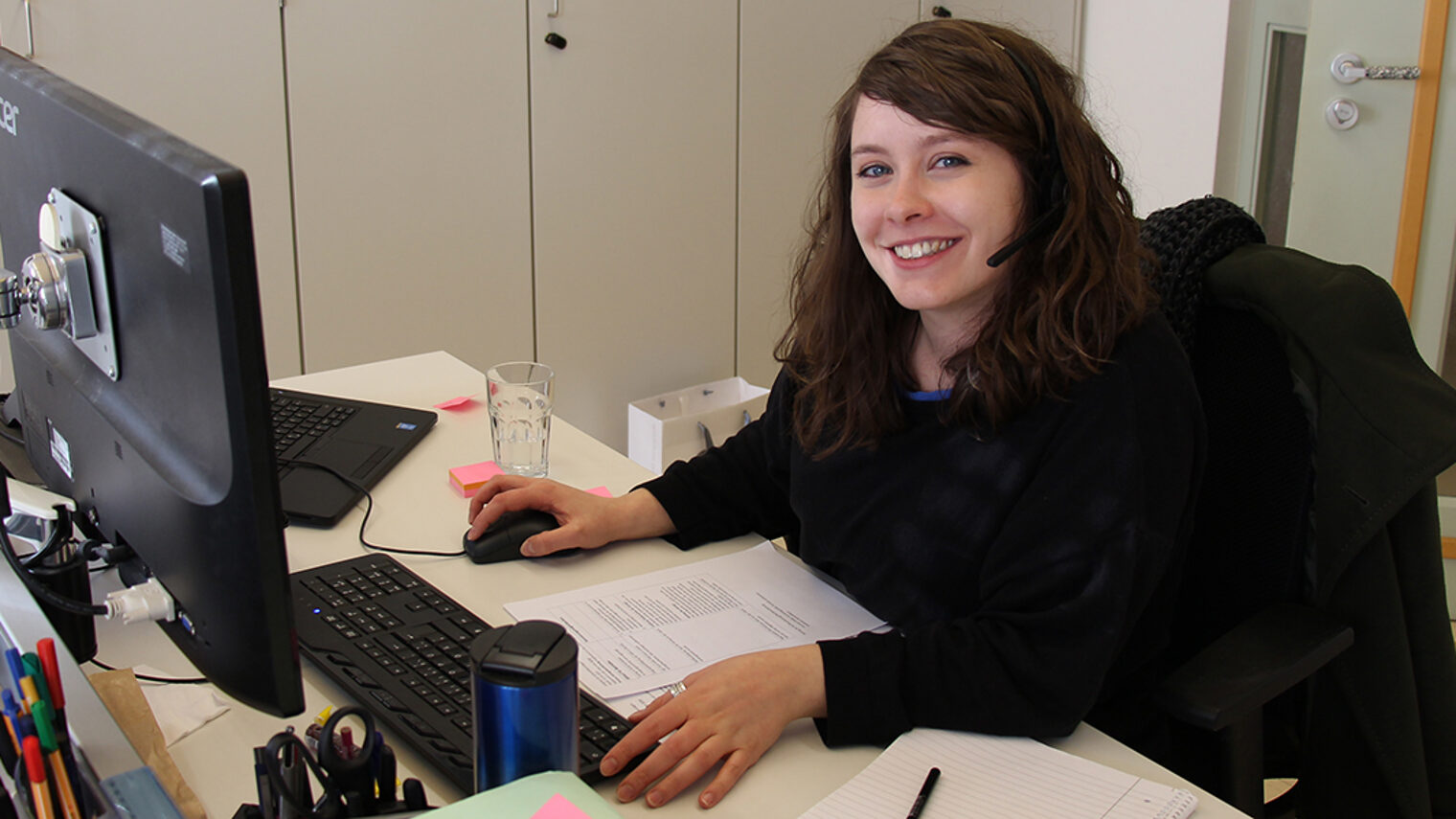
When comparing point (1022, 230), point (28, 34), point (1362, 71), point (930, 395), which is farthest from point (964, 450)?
point (1362, 71)

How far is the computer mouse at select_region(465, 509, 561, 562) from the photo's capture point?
124 cm

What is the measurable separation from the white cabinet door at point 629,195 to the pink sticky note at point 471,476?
1427 mm

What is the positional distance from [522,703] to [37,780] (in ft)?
0.88

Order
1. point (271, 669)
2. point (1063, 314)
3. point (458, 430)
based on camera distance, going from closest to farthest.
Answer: point (271, 669) → point (1063, 314) → point (458, 430)

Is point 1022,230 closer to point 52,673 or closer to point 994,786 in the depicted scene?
point 994,786

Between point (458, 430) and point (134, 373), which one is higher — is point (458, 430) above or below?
below

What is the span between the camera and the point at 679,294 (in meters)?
3.07

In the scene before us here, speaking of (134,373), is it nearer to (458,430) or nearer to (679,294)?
(458,430)

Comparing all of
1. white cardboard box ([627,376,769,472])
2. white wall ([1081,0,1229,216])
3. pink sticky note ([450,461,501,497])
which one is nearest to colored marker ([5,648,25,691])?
pink sticky note ([450,461,501,497])

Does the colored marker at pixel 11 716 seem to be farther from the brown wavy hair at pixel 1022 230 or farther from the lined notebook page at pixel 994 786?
the brown wavy hair at pixel 1022 230

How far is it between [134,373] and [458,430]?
2.89 feet

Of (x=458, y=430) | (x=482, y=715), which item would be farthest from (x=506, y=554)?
(x=482, y=715)

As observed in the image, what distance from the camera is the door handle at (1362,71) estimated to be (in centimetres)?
256

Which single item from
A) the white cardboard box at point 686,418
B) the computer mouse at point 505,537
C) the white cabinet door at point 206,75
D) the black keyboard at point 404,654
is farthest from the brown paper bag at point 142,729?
the white cardboard box at point 686,418
